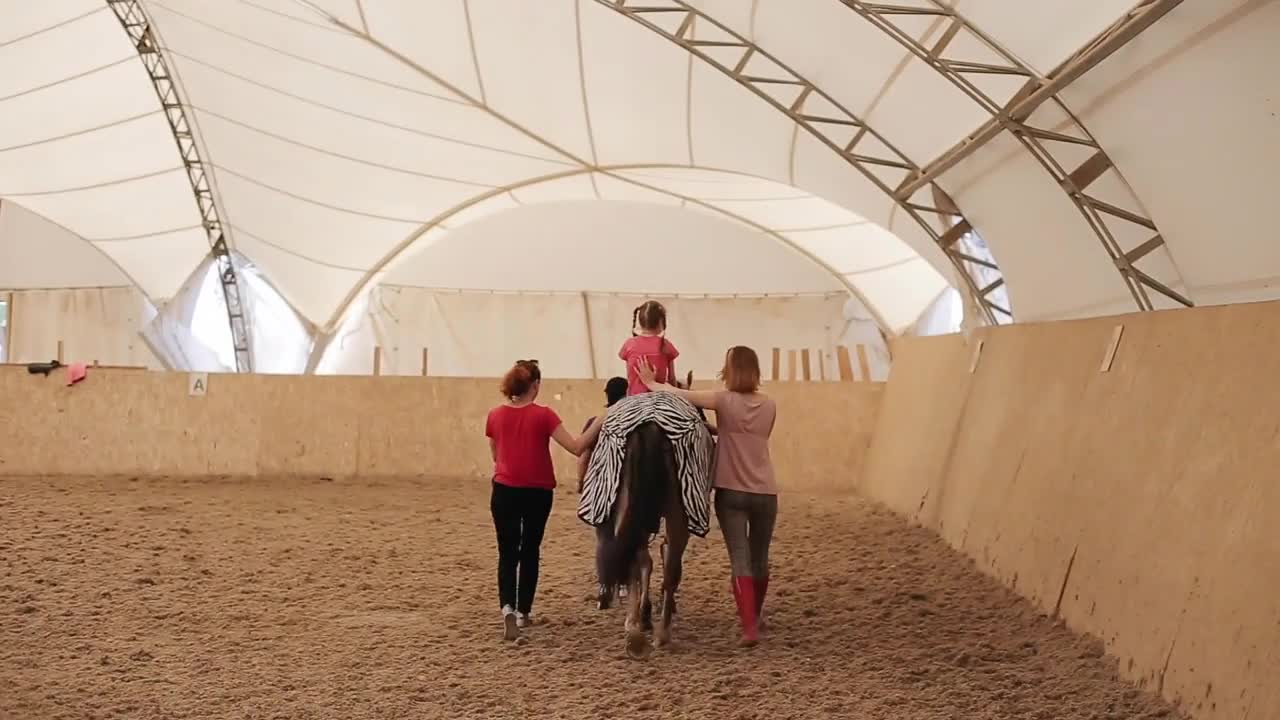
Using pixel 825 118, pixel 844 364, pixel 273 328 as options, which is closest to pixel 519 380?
pixel 825 118

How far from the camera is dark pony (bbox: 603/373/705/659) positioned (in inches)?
198

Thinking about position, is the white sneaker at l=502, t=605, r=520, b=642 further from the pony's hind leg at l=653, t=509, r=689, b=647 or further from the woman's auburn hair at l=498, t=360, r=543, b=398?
the woman's auburn hair at l=498, t=360, r=543, b=398

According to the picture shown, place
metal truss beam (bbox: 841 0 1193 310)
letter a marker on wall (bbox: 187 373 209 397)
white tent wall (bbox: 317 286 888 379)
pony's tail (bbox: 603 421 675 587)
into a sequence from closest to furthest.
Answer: pony's tail (bbox: 603 421 675 587), metal truss beam (bbox: 841 0 1193 310), letter a marker on wall (bbox: 187 373 209 397), white tent wall (bbox: 317 286 888 379)

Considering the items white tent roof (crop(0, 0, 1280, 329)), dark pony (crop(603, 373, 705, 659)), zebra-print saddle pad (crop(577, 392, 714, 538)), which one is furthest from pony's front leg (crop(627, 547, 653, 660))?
→ white tent roof (crop(0, 0, 1280, 329))

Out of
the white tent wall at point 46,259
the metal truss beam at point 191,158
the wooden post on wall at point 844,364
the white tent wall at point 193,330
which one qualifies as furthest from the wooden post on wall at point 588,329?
the white tent wall at point 46,259

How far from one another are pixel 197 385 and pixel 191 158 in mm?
6669

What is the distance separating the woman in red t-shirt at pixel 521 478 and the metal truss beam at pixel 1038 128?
4477 mm

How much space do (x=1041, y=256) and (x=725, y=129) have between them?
4.31 metres

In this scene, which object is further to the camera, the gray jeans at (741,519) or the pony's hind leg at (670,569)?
the gray jeans at (741,519)

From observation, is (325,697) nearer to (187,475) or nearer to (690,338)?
(187,475)

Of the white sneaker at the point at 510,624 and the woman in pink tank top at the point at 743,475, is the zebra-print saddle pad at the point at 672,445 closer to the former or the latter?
the woman in pink tank top at the point at 743,475

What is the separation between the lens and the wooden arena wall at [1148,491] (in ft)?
13.3

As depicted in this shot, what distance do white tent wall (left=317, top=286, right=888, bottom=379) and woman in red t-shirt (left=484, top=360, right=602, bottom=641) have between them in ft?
50.9

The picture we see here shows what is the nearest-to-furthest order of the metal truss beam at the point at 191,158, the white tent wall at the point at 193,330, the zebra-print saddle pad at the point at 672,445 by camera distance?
the zebra-print saddle pad at the point at 672,445 < the metal truss beam at the point at 191,158 < the white tent wall at the point at 193,330
